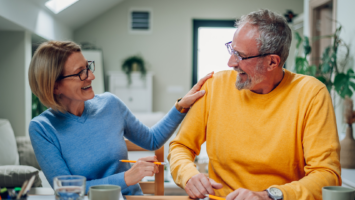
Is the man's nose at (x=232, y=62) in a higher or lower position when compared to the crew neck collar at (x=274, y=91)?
higher

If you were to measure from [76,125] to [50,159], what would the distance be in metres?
0.18

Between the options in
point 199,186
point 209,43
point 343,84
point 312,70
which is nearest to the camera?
point 199,186

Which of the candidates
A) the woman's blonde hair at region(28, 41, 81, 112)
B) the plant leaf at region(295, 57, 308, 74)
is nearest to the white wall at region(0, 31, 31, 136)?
the woman's blonde hair at region(28, 41, 81, 112)

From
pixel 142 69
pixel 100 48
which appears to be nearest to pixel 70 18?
pixel 100 48

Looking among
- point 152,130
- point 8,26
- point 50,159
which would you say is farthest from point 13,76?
point 50,159

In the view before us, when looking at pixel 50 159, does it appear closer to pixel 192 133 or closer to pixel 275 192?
pixel 192 133

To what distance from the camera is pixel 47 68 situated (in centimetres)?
131

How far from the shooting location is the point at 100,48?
19.2 ft

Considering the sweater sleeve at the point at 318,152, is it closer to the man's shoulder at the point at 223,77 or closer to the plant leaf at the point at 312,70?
the man's shoulder at the point at 223,77

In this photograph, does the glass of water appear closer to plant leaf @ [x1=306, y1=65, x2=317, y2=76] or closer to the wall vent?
plant leaf @ [x1=306, y1=65, x2=317, y2=76]

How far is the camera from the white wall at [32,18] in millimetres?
3113

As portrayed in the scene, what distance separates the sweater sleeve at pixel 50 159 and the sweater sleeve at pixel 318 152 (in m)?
0.63

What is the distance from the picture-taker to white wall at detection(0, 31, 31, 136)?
→ 368cm

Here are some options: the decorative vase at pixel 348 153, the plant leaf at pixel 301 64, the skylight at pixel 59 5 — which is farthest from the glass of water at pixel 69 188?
the skylight at pixel 59 5
